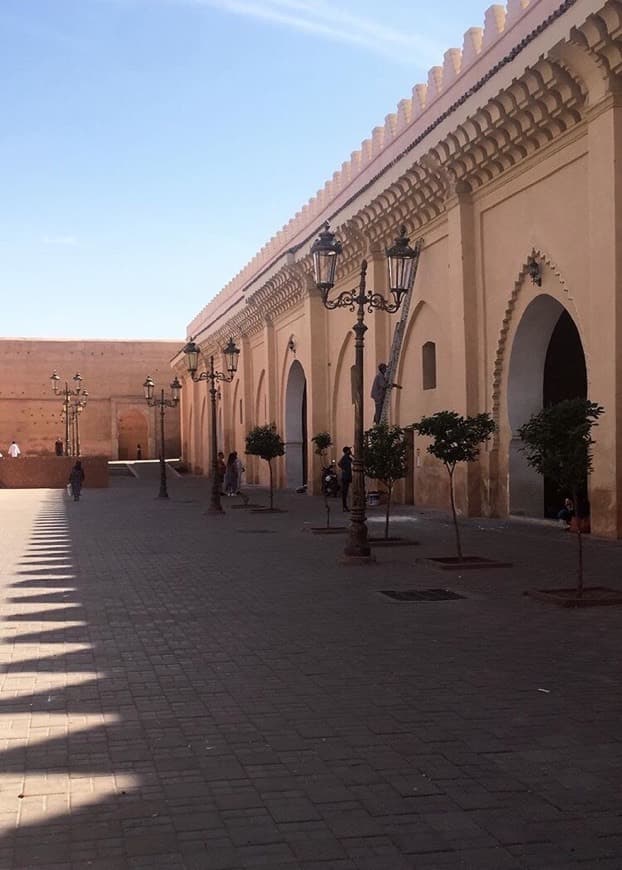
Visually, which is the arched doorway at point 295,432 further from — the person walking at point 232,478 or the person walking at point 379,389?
the person walking at point 379,389

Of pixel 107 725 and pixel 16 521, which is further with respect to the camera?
pixel 16 521

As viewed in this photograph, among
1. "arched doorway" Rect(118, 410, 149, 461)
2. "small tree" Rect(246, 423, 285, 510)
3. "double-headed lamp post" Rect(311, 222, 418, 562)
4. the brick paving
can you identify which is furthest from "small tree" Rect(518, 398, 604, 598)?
"arched doorway" Rect(118, 410, 149, 461)

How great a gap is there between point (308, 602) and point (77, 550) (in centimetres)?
618

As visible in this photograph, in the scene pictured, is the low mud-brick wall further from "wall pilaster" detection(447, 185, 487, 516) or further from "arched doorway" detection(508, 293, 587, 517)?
"arched doorway" detection(508, 293, 587, 517)

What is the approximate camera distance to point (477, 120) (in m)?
15.6

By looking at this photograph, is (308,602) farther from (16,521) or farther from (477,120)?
(16,521)

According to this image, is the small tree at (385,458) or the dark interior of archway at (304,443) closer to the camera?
the small tree at (385,458)

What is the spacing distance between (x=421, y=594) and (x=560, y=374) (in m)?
8.42

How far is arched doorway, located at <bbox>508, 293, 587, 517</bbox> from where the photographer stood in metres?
16.2

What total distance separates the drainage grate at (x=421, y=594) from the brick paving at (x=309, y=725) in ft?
0.65

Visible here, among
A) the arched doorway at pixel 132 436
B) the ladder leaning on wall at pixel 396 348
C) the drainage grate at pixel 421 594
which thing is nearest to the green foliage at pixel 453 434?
the drainage grate at pixel 421 594

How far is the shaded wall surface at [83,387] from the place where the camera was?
5803 cm

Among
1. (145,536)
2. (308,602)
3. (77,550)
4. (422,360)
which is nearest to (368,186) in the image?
(422,360)

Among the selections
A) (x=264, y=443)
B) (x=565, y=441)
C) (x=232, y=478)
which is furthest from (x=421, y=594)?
(x=232, y=478)
